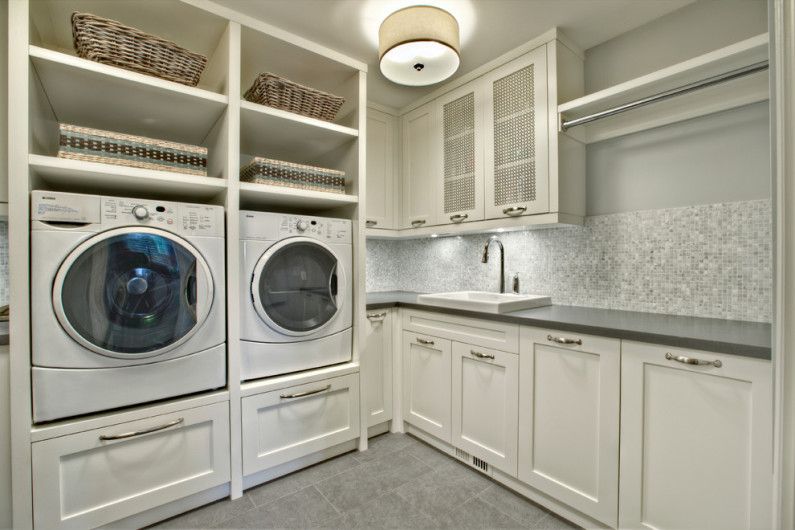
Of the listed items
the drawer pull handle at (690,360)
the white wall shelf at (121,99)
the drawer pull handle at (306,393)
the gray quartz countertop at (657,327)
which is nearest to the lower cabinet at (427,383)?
the gray quartz countertop at (657,327)

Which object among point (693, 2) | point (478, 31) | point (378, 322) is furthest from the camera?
point (378, 322)

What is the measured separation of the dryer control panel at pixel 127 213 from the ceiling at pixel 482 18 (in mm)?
1080

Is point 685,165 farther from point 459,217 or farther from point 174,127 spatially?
point 174,127

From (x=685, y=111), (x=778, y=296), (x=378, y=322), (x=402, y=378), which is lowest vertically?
(x=402, y=378)

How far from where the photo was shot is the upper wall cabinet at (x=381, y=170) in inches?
110

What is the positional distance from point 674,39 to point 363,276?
6.69 feet

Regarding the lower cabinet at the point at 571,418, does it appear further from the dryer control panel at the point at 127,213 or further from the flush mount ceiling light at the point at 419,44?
the dryer control panel at the point at 127,213

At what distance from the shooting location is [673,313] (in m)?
1.83

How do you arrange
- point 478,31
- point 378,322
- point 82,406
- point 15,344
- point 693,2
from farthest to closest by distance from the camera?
point 378,322
point 478,31
point 693,2
point 82,406
point 15,344

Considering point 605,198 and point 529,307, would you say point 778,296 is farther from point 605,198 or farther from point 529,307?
point 605,198

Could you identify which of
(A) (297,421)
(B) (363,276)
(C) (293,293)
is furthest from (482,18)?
(A) (297,421)

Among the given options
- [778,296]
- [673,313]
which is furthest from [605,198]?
[778,296]

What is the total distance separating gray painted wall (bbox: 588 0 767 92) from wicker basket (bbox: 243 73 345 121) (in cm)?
152

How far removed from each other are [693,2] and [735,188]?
3.07 feet
